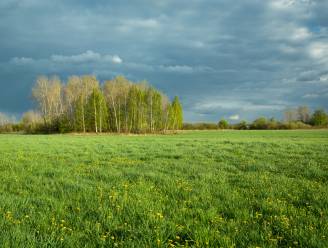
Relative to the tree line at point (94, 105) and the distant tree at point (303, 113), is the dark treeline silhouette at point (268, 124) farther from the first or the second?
the tree line at point (94, 105)

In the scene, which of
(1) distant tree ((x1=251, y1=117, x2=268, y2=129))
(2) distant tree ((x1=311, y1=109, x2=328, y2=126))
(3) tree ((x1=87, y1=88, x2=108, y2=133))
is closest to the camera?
(3) tree ((x1=87, y1=88, x2=108, y2=133))

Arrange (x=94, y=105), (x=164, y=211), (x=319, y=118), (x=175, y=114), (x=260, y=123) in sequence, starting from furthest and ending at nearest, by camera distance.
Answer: (x=319, y=118) < (x=260, y=123) < (x=175, y=114) < (x=94, y=105) < (x=164, y=211)

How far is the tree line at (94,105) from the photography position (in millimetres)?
85500

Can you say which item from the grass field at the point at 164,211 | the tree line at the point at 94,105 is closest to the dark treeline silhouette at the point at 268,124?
the tree line at the point at 94,105

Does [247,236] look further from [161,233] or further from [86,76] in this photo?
[86,76]

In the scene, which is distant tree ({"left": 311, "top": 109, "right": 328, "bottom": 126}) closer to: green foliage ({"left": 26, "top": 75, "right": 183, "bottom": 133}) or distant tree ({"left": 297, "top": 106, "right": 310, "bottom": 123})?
distant tree ({"left": 297, "top": 106, "right": 310, "bottom": 123})

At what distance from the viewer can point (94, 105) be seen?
82625mm

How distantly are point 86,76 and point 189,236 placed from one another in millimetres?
86962

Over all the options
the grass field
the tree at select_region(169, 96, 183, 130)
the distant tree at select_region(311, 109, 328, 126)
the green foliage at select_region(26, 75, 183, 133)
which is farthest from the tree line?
the distant tree at select_region(311, 109, 328, 126)

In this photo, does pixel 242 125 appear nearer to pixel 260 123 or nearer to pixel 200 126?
pixel 260 123

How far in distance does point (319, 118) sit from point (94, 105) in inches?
4366

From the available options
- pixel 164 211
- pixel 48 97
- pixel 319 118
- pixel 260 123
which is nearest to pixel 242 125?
pixel 260 123

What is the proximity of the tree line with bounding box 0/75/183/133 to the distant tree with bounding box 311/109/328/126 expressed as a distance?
87902 mm

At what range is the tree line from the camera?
85.5 metres
